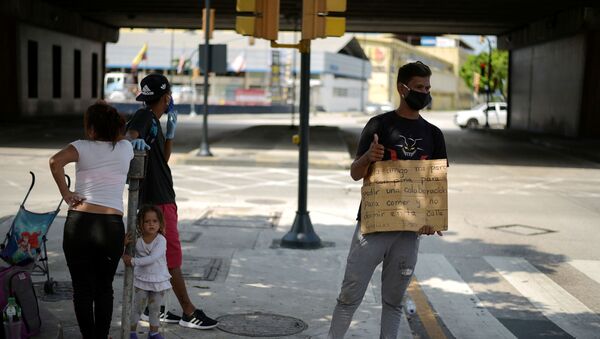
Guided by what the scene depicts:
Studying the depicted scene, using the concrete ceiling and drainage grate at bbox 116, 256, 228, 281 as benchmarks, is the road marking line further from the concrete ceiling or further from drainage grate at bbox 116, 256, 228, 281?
the concrete ceiling

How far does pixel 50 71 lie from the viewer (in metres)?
37.8

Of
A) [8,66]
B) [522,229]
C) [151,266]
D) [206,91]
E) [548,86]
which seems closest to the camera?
[151,266]

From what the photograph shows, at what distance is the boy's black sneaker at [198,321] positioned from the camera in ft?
20.2

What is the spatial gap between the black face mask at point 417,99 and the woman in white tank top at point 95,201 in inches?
66.7

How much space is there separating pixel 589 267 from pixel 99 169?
626 centimetres

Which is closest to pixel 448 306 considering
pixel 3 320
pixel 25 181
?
pixel 3 320

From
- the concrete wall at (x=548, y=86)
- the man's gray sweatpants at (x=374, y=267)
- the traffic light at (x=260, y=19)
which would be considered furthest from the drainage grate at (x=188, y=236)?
the concrete wall at (x=548, y=86)

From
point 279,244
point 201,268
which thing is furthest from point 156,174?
point 279,244

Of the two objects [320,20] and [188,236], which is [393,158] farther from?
[188,236]

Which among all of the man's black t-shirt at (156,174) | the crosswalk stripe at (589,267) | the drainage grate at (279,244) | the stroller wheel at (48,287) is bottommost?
the crosswalk stripe at (589,267)

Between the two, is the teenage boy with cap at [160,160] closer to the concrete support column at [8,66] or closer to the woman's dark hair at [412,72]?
the woman's dark hair at [412,72]

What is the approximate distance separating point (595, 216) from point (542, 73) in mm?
25830

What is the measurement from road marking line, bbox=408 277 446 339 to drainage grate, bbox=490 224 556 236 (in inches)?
143

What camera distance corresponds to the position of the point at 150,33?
9275cm
